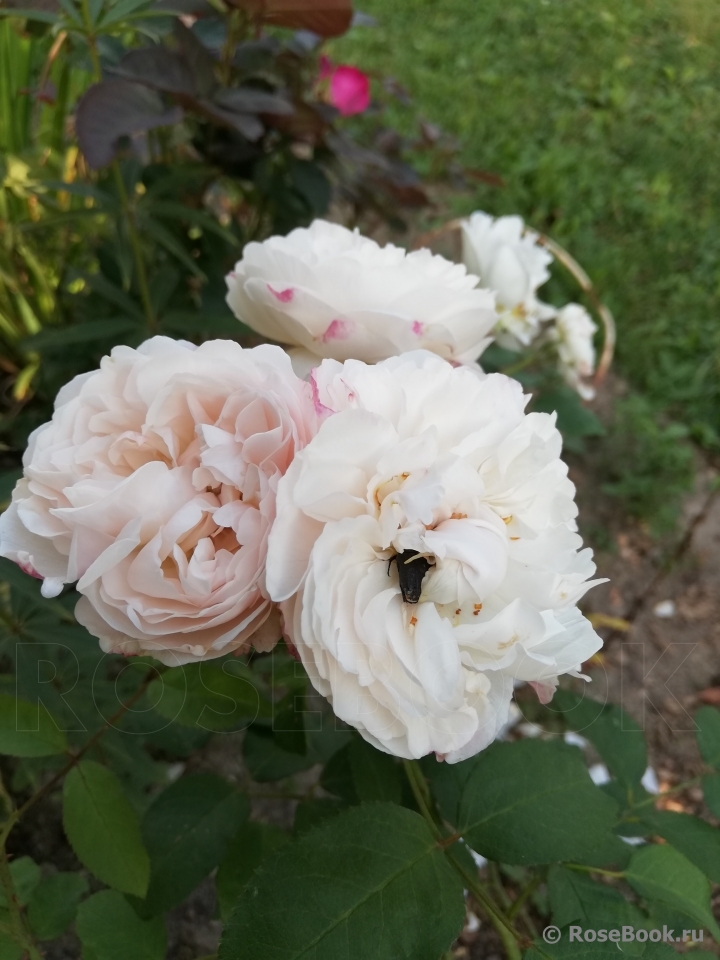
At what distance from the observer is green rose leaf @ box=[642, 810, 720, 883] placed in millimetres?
519

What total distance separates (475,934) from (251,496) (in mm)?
868

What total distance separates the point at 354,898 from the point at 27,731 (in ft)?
0.78

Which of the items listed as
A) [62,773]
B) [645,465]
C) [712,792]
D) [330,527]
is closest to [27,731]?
[62,773]

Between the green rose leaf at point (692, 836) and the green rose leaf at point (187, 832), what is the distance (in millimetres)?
333

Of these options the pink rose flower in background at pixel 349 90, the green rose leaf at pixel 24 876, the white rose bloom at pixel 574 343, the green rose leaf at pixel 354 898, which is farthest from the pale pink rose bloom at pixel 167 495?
the pink rose flower in background at pixel 349 90

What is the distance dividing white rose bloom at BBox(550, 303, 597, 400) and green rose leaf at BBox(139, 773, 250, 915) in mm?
639

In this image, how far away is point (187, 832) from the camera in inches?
20.8

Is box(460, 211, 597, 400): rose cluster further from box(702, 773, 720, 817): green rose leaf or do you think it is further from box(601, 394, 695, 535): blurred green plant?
box(601, 394, 695, 535): blurred green plant

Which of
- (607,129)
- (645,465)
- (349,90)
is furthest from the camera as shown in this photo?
(607,129)

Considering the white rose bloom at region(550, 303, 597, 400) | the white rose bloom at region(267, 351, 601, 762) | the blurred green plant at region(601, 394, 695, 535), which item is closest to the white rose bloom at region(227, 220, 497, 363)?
the white rose bloom at region(267, 351, 601, 762)

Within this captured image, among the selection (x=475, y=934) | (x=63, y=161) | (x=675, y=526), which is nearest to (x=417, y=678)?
(x=475, y=934)

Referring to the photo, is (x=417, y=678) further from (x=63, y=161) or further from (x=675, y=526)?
(x=675, y=526)

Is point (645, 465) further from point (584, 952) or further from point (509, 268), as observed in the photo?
point (584, 952)

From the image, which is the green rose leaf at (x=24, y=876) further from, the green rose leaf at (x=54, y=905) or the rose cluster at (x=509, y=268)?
the rose cluster at (x=509, y=268)
